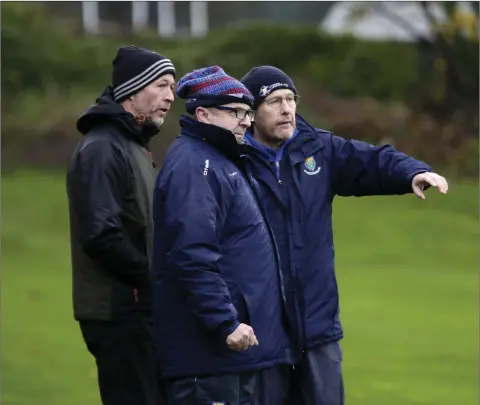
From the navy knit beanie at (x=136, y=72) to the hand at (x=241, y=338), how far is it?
1.44 m

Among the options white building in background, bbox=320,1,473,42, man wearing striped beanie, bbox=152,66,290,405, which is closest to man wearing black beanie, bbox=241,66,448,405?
man wearing striped beanie, bbox=152,66,290,405

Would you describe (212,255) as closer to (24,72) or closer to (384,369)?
(384,369)

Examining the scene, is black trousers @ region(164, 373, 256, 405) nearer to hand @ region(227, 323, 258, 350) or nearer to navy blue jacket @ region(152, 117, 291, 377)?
navy blue jacket @ region(152, 117, 291, 377)

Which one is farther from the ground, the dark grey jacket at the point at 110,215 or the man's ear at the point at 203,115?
the man's ear at the point at 203,115

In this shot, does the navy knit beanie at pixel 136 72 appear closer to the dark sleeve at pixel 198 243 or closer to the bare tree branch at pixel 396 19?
the dark sleeve at pixel 198 243

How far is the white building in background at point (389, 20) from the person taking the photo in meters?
21.5

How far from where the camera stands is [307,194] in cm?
493

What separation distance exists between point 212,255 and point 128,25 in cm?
2536

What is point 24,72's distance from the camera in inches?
875

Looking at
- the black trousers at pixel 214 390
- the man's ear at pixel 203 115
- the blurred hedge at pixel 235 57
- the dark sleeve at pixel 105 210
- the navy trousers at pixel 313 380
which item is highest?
the man's ear at pixel 203 115

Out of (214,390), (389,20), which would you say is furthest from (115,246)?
(389,20)

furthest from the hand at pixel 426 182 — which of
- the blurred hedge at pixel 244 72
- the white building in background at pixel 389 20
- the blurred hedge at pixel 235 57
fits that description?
the blurred hedge at pixel 235 57

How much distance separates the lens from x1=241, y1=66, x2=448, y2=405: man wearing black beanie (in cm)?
477

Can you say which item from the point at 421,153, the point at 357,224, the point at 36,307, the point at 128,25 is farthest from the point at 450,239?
the point at 128,25
